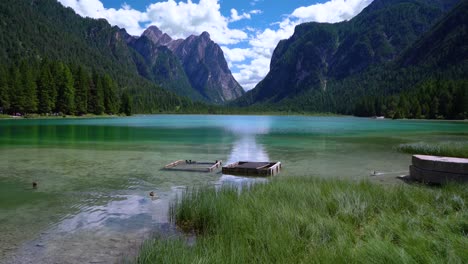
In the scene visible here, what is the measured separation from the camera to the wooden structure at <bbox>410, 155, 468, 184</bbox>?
18672 millimetres

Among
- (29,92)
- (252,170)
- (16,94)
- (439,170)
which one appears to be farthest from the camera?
(29,92)

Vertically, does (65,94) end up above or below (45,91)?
below

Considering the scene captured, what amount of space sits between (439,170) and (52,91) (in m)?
132

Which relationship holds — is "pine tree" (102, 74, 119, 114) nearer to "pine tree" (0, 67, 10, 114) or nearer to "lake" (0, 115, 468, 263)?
"pine tree" (0, 67, 10, 114)

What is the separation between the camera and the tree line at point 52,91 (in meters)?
112

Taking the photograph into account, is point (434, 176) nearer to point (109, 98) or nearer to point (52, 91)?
point (52, 91)

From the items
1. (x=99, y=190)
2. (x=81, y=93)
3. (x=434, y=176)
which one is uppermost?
(x=81, y=93)

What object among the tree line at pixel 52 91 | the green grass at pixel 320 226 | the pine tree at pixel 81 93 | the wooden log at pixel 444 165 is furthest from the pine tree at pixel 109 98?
the green grass at pixel 320 226

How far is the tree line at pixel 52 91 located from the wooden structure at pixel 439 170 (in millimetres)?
123099

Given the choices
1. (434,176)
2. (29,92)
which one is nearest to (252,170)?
(434,176)

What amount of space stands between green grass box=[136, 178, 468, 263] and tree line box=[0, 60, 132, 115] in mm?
121789

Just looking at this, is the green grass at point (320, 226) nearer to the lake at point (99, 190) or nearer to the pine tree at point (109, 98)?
the lake at point (99, 190)

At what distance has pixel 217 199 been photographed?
1333cm

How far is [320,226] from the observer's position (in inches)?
401
